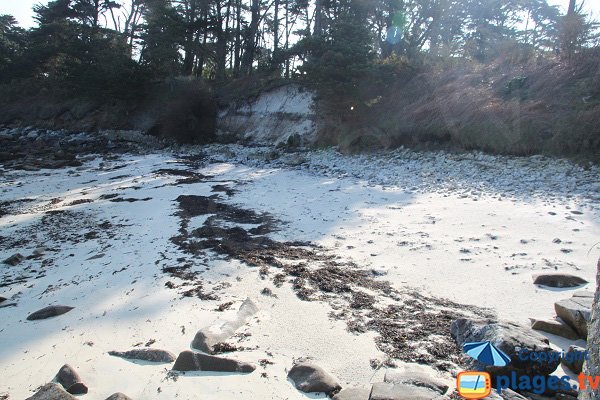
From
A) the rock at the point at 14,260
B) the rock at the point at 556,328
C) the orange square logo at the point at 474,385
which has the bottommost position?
the rock at the point at 14,260

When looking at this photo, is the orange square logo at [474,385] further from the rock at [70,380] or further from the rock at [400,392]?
the rock at [70,380]

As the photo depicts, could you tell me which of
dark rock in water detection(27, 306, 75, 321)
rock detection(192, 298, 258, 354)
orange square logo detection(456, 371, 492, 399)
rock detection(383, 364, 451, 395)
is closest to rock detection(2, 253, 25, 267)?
dark rock in water detection(27, 306, 75, 321)

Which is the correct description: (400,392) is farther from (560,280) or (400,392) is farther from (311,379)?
(560,280)

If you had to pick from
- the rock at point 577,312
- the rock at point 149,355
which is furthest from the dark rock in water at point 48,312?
the rock at point 577,312

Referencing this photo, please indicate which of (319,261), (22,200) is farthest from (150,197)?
(319,261)

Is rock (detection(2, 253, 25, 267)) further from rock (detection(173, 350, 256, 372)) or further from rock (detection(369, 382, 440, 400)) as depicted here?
rock (detection(369, 382, 440, 400))

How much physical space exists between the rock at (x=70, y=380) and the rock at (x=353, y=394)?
1.57 meters

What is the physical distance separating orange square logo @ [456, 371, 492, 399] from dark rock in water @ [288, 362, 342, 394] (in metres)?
0.71

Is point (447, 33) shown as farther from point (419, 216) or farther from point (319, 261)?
point (319, 261)

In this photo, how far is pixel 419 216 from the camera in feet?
20.7

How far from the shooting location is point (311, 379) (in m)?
2.42

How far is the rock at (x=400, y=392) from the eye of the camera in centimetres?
205

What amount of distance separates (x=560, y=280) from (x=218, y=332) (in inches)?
122

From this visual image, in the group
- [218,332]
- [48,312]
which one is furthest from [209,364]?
[48,312]
